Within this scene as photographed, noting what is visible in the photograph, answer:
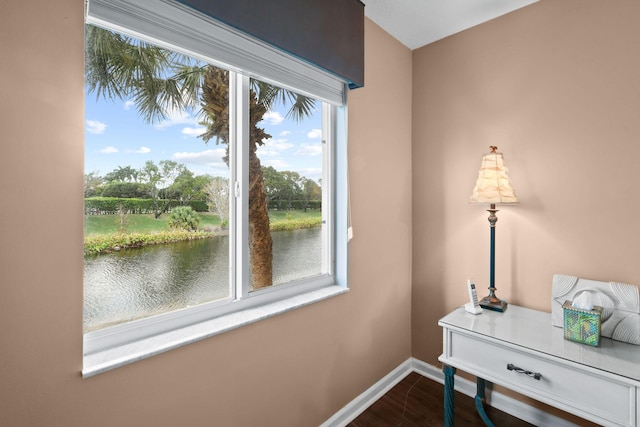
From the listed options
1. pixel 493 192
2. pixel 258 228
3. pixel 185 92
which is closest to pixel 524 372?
pixel 493 192

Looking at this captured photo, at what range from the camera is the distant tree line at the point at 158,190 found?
110 centimetres

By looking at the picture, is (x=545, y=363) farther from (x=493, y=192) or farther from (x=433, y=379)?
(x=433, y=379)

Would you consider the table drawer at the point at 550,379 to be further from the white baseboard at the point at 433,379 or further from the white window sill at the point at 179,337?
the white window sill at the point at 179,337

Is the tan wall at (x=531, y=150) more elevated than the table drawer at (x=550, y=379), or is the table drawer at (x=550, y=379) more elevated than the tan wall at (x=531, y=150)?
the tan wall at (x=531, y=150)

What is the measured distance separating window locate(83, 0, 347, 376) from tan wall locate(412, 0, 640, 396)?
3.00 feet

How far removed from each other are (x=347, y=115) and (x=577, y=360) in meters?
1.62

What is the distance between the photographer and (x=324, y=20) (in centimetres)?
157

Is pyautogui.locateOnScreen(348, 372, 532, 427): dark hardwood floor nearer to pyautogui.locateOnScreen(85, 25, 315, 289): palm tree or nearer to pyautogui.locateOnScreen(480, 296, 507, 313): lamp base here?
pyautogui.locateOnScreen(480, 296, 507, 313): lamp base

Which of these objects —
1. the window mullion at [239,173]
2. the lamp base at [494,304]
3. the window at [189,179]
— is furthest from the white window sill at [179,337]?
the lamp base at [494,304]

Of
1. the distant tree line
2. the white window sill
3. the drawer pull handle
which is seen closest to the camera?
the white window sill

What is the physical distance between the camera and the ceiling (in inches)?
72.2

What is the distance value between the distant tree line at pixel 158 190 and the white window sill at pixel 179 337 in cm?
46

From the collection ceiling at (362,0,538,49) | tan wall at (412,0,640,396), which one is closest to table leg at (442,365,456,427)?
tan wall at (412,0,640,396)

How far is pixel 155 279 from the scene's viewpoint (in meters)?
1.23
